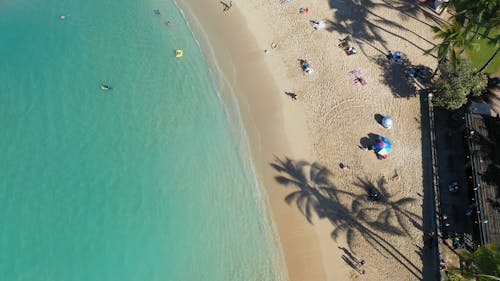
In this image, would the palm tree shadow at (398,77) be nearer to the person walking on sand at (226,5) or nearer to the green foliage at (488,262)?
the green foliage at (488,262)

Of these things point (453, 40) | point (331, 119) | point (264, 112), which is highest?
point (453, 40)

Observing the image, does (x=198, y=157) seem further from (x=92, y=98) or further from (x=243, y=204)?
(x=92, y=98)

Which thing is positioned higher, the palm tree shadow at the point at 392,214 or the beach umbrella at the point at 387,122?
the beach umbrella at the point at 387,122

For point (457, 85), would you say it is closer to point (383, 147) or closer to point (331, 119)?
point (383, 147)

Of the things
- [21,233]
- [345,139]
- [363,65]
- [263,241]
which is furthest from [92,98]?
[363,65]

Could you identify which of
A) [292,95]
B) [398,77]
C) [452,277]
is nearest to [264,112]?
[292,95]

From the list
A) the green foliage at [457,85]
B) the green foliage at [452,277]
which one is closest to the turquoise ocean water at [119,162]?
the green foliage at [452,277]

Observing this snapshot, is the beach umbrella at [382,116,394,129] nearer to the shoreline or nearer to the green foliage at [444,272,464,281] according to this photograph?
the shoreline

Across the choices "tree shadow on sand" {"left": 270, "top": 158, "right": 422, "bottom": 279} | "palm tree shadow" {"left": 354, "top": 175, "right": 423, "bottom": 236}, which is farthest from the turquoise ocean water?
"palm tree shadow" {"left": 354, "top": 175, "right": 423, "bottom": 236}
